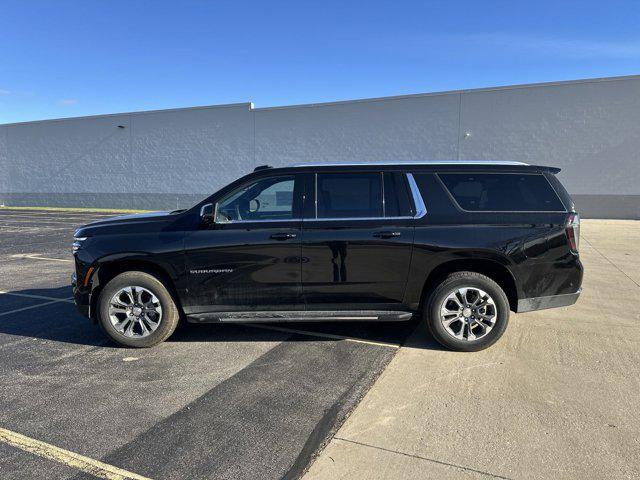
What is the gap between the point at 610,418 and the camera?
3.20 metres

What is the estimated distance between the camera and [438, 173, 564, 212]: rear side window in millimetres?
4484

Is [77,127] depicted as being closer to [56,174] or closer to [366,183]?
[56,174]

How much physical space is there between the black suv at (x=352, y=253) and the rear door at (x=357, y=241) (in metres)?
0.01

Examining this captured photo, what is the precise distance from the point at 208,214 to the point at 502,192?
3.00 m

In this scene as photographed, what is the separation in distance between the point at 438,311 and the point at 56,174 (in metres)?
37.1

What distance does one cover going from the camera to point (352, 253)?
4.44 metres

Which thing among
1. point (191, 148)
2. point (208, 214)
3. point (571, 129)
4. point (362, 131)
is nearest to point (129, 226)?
point (208, 214)

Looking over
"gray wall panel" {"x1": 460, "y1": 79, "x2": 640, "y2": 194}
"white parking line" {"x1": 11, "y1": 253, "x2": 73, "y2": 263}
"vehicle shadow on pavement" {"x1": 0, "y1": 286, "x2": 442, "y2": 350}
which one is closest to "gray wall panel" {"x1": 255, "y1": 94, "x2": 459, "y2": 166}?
"gray wall panel" {"x1": 460, "y1": 79, "x2": 640, "y2": 194}

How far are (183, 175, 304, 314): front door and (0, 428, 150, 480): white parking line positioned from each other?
184 cm

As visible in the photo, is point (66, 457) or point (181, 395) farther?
point (181, 395)

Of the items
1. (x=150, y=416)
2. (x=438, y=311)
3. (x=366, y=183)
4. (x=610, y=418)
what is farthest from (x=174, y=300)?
(x=610, y=418)

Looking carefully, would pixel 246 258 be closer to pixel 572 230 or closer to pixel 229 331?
pixel 229 331

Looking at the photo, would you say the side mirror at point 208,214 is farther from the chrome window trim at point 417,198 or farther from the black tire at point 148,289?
the chrome window trim at point 417,198

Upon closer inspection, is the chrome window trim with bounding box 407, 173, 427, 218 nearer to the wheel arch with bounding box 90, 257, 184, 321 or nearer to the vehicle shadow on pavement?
the vehicle shadow on pavement
